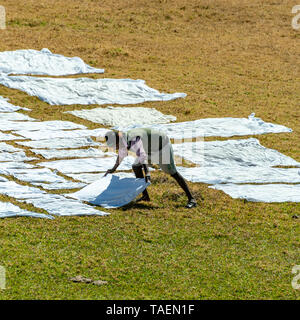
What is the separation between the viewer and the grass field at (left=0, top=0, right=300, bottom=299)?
24.3 feet

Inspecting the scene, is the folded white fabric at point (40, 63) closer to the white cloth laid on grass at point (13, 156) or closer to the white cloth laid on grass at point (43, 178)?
the white cloth laid on grass at point (13, 156)

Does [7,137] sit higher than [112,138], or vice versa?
[112,138]

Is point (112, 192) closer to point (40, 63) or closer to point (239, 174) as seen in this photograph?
point (239, 174)

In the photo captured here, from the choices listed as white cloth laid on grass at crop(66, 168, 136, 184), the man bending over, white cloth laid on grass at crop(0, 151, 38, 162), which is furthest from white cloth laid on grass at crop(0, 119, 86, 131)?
the man bending over

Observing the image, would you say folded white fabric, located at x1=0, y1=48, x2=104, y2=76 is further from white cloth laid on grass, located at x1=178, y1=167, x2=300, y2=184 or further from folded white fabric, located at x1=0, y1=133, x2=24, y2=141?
white cloth laid on grass, located at x1=178, y1=167, x2=300, y2=184

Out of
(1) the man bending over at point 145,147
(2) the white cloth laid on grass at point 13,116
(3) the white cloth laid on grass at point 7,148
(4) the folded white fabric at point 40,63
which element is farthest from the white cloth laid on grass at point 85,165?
(4) the folded white fabric at point 40,63

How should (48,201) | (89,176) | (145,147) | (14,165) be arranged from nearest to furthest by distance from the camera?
(145,147), (48,201), (89,176), (14,165)

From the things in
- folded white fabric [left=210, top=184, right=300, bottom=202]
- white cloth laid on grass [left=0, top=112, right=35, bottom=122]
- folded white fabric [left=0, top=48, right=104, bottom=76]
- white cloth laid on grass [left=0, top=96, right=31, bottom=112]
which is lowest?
folded white fabric [left=210, top=184, right=300, bottom=202]

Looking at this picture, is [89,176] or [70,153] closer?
[89,176]

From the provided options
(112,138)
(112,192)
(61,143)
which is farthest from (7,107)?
(112,138)

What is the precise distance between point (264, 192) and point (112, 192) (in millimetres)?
3011

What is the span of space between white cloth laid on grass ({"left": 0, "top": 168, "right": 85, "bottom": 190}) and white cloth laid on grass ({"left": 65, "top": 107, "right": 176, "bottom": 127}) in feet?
16.5

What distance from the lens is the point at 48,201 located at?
9.78 m
